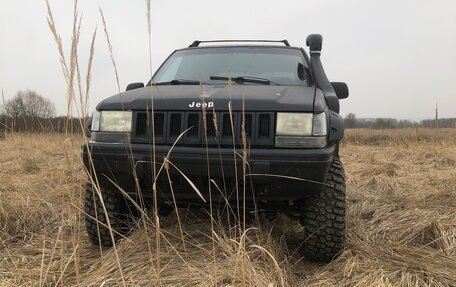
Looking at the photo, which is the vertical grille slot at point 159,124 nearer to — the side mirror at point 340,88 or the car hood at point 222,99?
the car hood at point 222,99

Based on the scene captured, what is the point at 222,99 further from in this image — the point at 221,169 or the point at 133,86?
the point at 133,86

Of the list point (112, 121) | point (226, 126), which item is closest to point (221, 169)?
point (226, 126)

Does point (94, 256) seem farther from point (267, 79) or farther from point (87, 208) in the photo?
point (267, 79)

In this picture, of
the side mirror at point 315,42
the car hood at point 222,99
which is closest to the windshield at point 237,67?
the side mirror at point 315,42

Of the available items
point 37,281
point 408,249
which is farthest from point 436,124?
point 37,281

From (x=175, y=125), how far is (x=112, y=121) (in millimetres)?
404

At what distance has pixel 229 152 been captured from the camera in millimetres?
2215

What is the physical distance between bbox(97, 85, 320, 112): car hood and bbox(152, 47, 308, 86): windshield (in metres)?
0.48

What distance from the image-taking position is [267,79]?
3.16 metres

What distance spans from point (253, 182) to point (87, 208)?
4.01 feet

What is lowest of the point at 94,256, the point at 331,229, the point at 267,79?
the point at 94,256

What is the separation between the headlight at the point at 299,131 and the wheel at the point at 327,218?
37cm

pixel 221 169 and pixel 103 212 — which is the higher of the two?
pixel 221 169

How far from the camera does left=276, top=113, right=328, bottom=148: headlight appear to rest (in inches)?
89.7
